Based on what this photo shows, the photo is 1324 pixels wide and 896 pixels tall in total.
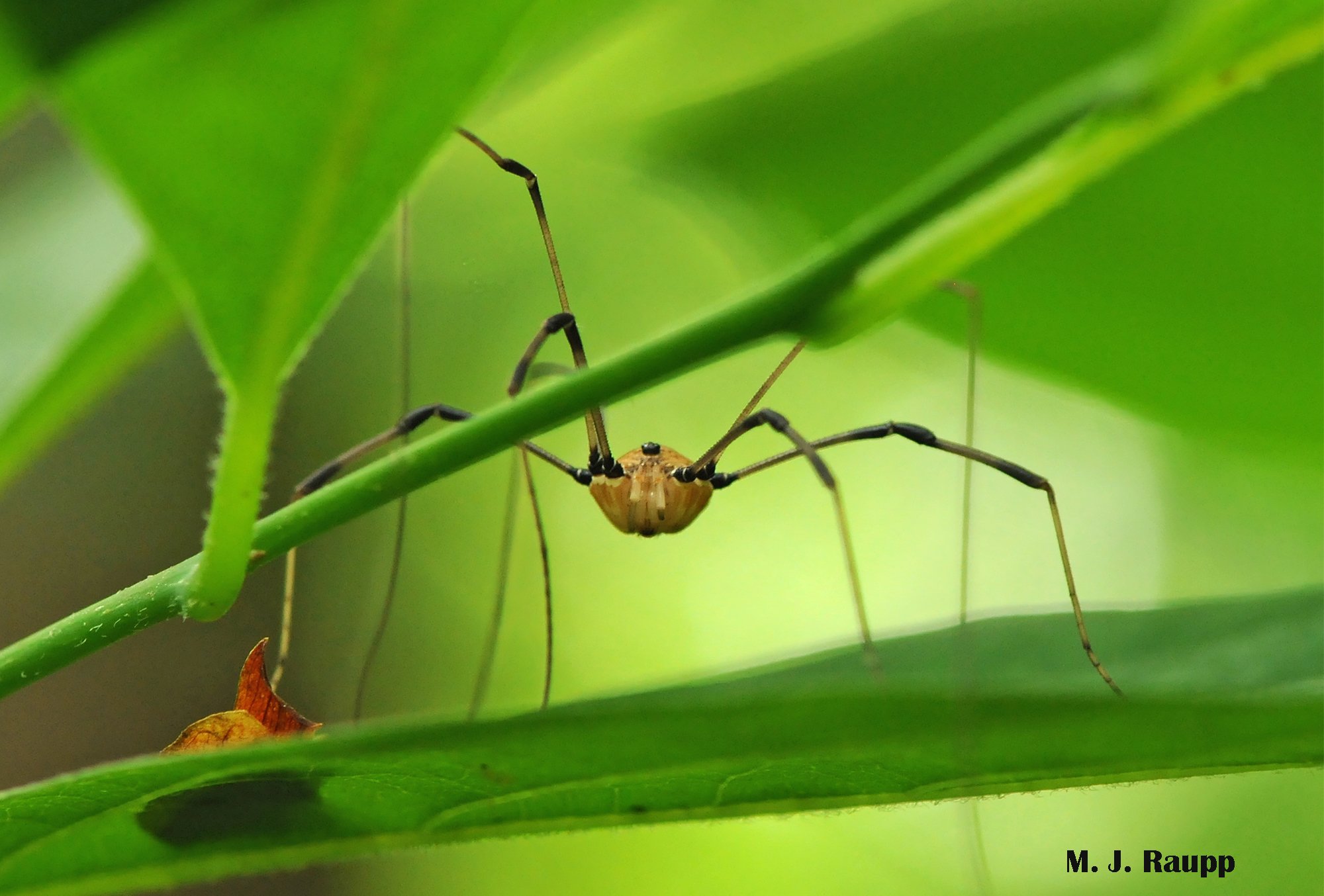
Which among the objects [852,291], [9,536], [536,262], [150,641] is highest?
[536,262]

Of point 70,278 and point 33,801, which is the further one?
point 70,278

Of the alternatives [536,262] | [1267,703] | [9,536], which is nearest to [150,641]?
[9,536]

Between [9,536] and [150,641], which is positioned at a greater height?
[9,536]

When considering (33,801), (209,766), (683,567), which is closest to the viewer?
(209,766)

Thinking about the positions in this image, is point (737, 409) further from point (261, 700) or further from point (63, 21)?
point (63, 21)

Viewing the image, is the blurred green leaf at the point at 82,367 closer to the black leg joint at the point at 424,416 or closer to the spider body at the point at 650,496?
the black leg joint at the point at 424,416

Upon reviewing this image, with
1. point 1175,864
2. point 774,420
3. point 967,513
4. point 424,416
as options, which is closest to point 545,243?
point 424,416

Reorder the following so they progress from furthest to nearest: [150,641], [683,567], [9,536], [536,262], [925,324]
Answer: [683,567] < [9,536] < [150,641] < [536,262] < [925,324]

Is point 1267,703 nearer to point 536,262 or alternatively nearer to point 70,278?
point 70,278
